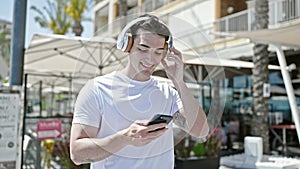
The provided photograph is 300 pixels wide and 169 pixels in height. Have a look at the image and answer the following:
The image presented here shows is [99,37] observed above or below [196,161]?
above

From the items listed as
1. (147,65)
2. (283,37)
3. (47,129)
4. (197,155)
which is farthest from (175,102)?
(197,155)

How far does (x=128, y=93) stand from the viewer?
42.1 inches

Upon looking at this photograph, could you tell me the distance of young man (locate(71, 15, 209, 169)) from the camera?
39.9 inches

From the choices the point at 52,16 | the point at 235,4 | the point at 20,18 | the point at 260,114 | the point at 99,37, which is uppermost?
the point at 52,16

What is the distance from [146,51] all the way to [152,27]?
8 centimetres

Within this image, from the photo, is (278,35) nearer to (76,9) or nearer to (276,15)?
(276,15)

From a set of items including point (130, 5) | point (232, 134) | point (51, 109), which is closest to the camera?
point (232, 134)

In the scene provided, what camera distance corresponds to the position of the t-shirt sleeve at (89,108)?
1.03m

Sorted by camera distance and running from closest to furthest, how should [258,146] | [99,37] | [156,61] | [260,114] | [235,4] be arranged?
[156,61] < [99,37] < [258,146] < [260,114] < [235,4]

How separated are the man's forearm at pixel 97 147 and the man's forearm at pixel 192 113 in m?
0.25

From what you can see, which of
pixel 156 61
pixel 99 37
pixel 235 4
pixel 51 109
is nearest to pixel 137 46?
pixel 156 61

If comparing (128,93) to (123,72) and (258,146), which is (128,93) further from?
(258,146)

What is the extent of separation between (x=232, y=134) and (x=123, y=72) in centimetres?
873

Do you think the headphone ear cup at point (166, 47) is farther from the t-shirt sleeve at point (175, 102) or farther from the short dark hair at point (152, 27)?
the t-shirt sleeve at point (175, 102)
